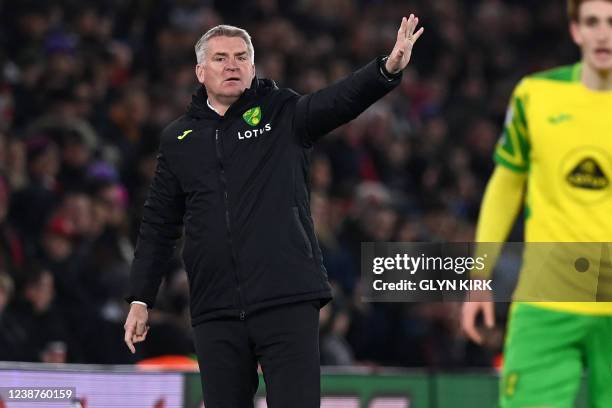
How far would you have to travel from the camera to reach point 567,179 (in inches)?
215

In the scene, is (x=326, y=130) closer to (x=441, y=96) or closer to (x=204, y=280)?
(x=204, y=280)

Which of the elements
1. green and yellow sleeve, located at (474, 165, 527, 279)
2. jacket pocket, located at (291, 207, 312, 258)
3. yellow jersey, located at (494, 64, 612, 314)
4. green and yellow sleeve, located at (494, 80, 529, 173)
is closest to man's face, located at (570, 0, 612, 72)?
yellow jersey, located at (494, 64, 612, 314)

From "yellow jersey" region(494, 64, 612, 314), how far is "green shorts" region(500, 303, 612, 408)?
2.4 inches

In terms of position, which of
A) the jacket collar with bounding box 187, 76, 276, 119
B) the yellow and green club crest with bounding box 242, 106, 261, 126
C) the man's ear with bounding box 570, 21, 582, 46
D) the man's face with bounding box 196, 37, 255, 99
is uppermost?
the man's ear with bounding box 570, 21, 582, 46

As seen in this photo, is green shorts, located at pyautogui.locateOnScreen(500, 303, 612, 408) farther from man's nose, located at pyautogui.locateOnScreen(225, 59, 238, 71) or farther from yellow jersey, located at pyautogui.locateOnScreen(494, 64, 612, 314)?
man's nose, located at pyautogui.locateOnScreen(225, 59, 238, 71)

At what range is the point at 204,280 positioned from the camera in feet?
18.2

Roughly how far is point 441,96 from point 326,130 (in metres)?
11.3

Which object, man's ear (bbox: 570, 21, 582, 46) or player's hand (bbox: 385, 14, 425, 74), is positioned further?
man's ear (bbox: 570, 21, 582, 46)

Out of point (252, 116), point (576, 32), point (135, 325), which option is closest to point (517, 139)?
point (576, 32)

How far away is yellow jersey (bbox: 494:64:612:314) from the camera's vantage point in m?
5.41

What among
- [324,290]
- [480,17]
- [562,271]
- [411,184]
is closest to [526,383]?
[562,271]

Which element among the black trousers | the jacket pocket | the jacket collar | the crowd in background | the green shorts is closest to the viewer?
the green shorts

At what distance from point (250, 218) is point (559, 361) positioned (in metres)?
1.24

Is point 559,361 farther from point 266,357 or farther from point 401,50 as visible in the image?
point 401,50
